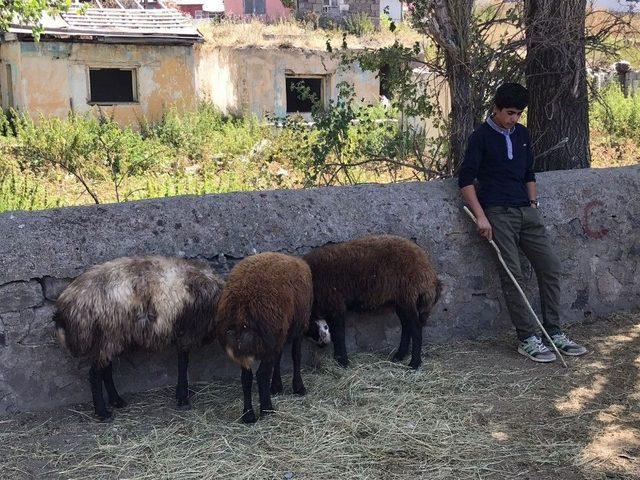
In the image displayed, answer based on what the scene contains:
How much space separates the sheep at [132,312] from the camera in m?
4.23

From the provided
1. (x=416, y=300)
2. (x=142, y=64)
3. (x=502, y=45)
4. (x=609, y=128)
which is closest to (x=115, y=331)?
(x=416, y=300)

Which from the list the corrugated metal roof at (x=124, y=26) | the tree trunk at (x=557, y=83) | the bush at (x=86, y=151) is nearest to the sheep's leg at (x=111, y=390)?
the tree trunk at (x=557, y=83)

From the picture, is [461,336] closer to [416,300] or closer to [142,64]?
[416,300]

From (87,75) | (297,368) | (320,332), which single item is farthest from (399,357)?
(87,75)

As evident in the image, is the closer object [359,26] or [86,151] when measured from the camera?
[86,151]

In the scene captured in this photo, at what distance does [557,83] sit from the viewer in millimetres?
7133

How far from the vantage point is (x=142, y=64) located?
60.2 feet

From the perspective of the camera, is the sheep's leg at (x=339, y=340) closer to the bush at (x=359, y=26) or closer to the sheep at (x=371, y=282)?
the sheep at (x=371, y=282)

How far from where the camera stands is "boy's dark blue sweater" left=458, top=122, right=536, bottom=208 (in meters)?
5.48

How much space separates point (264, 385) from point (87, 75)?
15.1 m

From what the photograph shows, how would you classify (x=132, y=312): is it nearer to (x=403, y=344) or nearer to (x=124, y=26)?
(x=403, y=344)

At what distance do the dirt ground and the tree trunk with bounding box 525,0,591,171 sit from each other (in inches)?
104

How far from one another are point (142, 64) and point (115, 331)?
15.3 meters

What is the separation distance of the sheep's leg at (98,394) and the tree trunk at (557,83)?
4.85 meters
